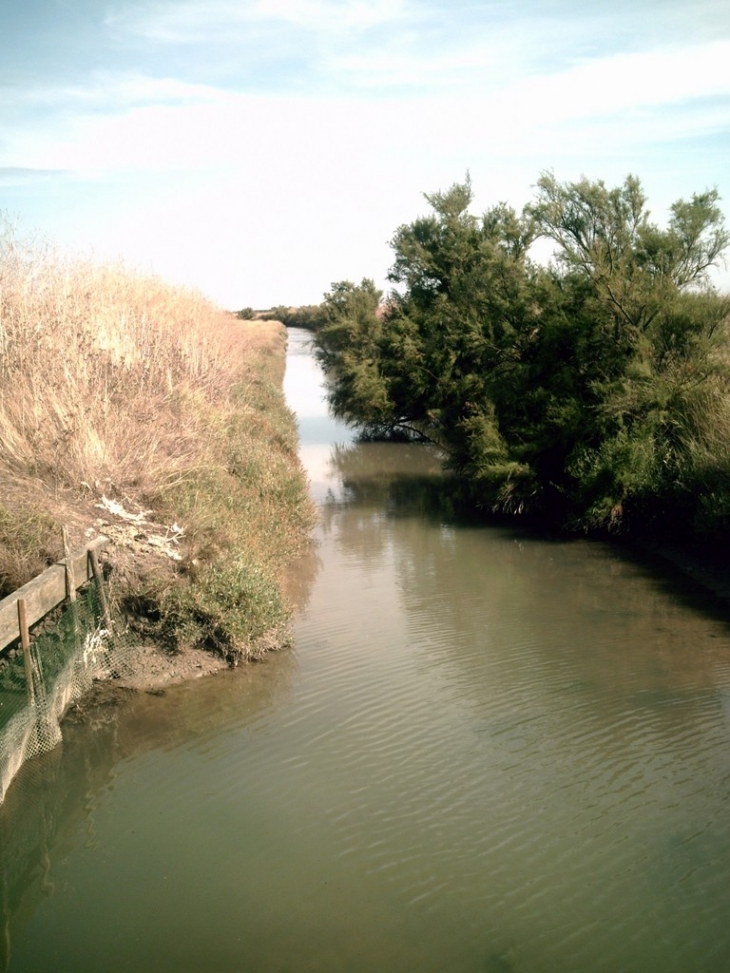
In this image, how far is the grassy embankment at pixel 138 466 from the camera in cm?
974

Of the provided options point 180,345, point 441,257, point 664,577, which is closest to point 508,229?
point 441,257

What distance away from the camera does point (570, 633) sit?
11.5m

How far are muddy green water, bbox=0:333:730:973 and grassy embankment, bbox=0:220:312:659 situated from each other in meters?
1.03

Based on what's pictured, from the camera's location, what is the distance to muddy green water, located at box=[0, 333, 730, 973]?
5703mm

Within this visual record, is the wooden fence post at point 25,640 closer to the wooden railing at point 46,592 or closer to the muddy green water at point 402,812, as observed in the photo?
the wooden railing at point 46,592

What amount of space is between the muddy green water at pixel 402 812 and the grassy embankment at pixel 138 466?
1.03m

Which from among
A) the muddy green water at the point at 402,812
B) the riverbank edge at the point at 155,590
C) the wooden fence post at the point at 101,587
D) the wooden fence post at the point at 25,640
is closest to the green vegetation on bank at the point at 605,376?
the muddy green water at the point at 402,812

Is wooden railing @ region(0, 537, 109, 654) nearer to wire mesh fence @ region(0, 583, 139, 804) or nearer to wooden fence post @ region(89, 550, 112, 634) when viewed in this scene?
wooden fence post @ region(89, 550, 112, 634)

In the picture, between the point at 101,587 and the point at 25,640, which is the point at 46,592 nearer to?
the point at 25,640

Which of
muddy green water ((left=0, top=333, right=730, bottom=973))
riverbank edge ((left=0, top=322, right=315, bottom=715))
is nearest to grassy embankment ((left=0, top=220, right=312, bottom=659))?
riverbank edge ((left=0, top=322, right=315, bottom=715))

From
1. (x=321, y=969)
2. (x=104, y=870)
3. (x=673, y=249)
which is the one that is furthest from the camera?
(x=673, y=249)

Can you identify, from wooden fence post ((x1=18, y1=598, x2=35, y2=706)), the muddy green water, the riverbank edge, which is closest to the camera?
the muddy green water

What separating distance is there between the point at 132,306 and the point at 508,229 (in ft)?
38.6

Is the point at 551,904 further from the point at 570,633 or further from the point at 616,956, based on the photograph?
the point at 570,633
